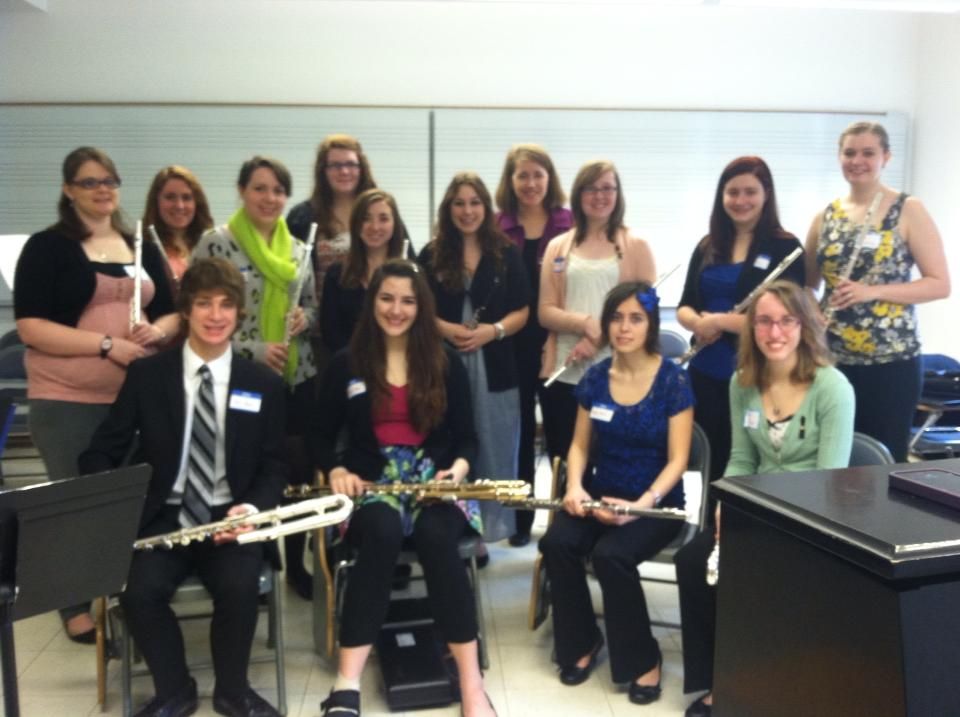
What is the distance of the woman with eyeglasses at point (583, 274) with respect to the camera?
2.93 metres

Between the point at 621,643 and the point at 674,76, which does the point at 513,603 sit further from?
the point at 674,76

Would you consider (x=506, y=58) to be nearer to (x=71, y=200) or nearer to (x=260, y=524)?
(x=71, y=200)

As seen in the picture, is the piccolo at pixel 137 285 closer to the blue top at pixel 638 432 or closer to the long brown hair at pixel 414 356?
the long brown hair at pixel 414 356

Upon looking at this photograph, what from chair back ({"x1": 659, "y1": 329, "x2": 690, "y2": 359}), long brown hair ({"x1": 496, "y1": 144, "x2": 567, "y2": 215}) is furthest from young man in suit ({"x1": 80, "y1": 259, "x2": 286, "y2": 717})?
chair back ({"x1": 659, "y1": 329, "x2": 690, "y2": 359})

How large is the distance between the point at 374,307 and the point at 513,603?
1.18 meters

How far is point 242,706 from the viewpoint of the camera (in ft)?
7.18

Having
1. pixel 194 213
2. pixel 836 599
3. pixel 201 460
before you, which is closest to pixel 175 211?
pixel 194 213

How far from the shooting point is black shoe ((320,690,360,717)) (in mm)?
2156

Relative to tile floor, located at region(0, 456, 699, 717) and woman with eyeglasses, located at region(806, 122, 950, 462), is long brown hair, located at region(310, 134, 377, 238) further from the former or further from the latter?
woman with eyeglasses, located at region(806, 122, 950, 462)

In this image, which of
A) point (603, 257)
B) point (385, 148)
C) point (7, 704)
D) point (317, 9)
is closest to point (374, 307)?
point (603, 257)

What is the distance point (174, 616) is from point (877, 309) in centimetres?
221

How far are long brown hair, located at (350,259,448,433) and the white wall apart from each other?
282 cm

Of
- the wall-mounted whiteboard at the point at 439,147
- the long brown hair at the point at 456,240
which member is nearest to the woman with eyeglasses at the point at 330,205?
the long brown hair at the point at 456,240

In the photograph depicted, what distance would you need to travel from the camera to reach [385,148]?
5.03 m
